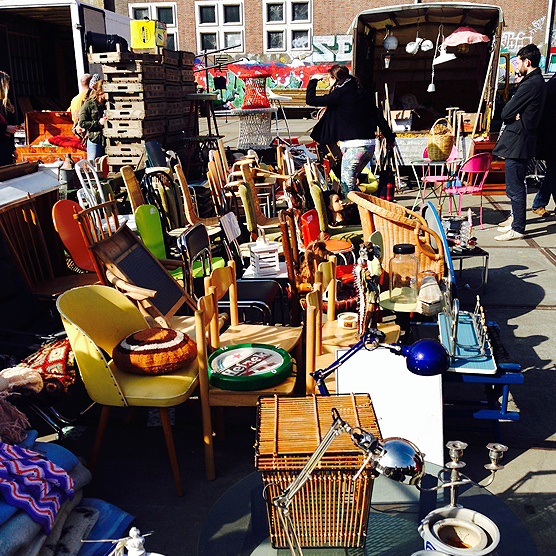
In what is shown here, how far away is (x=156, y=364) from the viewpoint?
122 inches

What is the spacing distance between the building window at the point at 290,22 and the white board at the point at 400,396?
28.9m

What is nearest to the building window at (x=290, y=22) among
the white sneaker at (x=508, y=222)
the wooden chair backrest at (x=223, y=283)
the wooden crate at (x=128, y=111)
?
the wooden crate at (x=128, y=111)

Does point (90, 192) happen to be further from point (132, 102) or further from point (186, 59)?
point (186, 59)

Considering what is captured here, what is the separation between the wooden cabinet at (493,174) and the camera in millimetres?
10469

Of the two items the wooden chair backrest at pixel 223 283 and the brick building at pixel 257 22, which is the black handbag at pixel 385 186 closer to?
the wooden chair backrest at pixel 223 283

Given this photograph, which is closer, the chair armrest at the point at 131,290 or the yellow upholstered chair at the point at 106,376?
the yellow upholstered chair at the point at 106,376

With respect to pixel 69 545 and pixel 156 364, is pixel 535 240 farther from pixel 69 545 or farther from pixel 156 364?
pixel 69 545

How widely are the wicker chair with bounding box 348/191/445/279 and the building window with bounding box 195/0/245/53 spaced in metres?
27.6

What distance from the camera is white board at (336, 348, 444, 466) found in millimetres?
3057

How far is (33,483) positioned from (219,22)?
1221 inches

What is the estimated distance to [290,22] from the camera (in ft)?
96.8

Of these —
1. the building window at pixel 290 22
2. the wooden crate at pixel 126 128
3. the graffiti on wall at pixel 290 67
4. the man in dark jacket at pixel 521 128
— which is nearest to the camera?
the man in dark jacket at pixel 521 128

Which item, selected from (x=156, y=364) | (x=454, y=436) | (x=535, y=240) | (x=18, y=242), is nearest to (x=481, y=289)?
(x=535, y=240)

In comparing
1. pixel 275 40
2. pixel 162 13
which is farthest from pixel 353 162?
pixel 162 13
